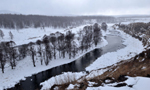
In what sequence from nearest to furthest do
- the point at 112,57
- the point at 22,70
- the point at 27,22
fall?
the point at 22,70 → the point at 112,57 → the point at 27,22

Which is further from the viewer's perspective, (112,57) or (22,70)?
(112,57)

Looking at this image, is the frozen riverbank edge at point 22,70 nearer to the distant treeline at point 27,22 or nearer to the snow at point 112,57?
the snow at point 112,57

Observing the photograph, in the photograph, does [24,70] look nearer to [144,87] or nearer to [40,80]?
[40,80]

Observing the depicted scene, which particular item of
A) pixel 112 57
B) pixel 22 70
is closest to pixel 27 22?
pixel 22 70

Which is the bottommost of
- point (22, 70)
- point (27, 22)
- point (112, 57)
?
point (22, 70)

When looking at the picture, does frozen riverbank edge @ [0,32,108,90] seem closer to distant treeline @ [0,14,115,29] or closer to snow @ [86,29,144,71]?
snow @ [86,29,144,71]

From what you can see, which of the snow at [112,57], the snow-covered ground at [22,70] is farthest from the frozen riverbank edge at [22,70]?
the snow at [112,57]

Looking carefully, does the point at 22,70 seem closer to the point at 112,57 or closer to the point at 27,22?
the point at 112,57

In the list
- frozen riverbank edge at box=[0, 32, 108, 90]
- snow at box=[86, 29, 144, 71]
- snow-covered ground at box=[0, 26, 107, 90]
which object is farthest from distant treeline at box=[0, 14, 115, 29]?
snow at box=[86, 29, 144, 71]

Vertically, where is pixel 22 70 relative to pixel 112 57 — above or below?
below

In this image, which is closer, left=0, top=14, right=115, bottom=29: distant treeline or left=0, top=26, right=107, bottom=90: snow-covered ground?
left=0, top=26, right=107, bottom=90: snow-covered ground

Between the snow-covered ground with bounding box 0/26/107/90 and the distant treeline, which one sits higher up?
the distant treeline

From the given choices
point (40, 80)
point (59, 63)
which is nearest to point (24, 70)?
point (40, 80)

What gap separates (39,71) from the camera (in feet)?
82.3
